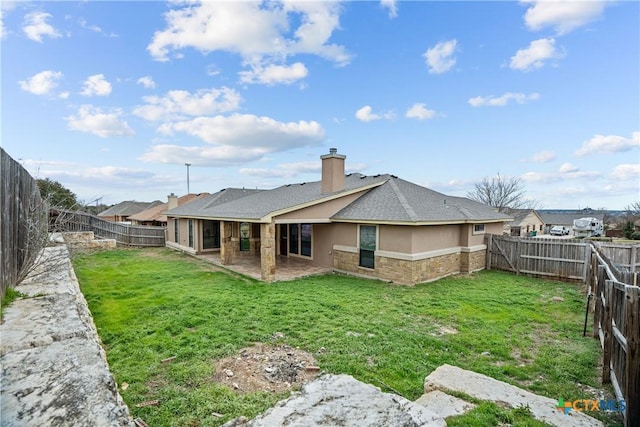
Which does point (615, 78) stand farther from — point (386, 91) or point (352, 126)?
point (352, 126)

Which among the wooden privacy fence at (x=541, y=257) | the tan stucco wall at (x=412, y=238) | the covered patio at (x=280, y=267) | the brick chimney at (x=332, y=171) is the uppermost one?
the brick chimney at (x=332, y=171)

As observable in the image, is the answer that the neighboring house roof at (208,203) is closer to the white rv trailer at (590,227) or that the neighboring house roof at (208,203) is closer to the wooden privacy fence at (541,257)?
the wooden privacy fence at (541,257)

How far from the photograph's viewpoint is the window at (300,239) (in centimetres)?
1428

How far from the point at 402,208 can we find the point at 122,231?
19.0 metres

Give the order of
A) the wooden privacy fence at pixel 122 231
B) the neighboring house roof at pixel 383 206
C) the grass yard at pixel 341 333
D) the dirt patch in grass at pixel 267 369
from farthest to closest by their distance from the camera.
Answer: the wooden privacy fence at pixel 122 231
the neighboring house roof at pixel 383 206
the dirt patch in grass at pixel 267 369
the grass yard at pixel 341 333

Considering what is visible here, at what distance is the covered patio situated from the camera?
38.1 ft

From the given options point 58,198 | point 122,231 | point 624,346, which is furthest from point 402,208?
point 122,231

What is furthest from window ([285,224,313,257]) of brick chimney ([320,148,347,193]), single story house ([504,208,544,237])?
single story house ([504,208,544,237])

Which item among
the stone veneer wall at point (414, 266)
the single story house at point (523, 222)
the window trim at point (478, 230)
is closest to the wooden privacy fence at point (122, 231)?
the stone veneer wall at point (414, 266)

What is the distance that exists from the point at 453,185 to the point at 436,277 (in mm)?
27998

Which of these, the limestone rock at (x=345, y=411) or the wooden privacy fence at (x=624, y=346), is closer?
the limestone rock at (x=345, y=411)

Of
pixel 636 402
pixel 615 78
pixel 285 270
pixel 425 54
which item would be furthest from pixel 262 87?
pixel 636 402

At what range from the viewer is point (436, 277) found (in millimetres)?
11586

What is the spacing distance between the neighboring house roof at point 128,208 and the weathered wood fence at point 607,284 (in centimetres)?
5281
